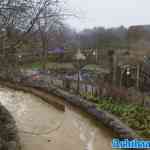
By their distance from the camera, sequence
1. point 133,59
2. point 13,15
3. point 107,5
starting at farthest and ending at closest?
point 107,5 < point 133,59 < point 13,15

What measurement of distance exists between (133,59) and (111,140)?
12.2ft

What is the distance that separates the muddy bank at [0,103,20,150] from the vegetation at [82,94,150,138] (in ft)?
7.38

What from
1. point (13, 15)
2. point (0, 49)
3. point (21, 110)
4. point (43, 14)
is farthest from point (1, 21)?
point (21, 110)

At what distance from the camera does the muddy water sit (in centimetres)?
379

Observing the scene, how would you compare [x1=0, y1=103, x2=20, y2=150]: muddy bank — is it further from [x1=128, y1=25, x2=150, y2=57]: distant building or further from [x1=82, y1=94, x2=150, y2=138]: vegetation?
[x1=128, y1=25, x2=150, y2=57]: distant building

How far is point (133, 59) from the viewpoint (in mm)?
Result: 6840

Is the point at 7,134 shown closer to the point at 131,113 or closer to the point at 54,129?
the point at 54,129

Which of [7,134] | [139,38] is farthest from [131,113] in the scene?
[139,38]

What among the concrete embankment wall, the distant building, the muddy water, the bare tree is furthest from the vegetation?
the distant building

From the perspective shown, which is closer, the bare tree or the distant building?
the bare tree

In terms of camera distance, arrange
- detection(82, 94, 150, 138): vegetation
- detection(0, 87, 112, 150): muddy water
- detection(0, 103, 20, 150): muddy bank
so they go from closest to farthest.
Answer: detection(0, 103, 20, 150): muddy bank < detection(0, 87, 112, 150): muddy water < detection(82, 94, 150, 138): vegetation

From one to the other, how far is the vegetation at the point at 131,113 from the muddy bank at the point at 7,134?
2.25 metres

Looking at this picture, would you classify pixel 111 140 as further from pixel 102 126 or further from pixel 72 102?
pixel 72 102

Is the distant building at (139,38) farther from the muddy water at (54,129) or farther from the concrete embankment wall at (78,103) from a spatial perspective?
the muddy water at (54,129)
